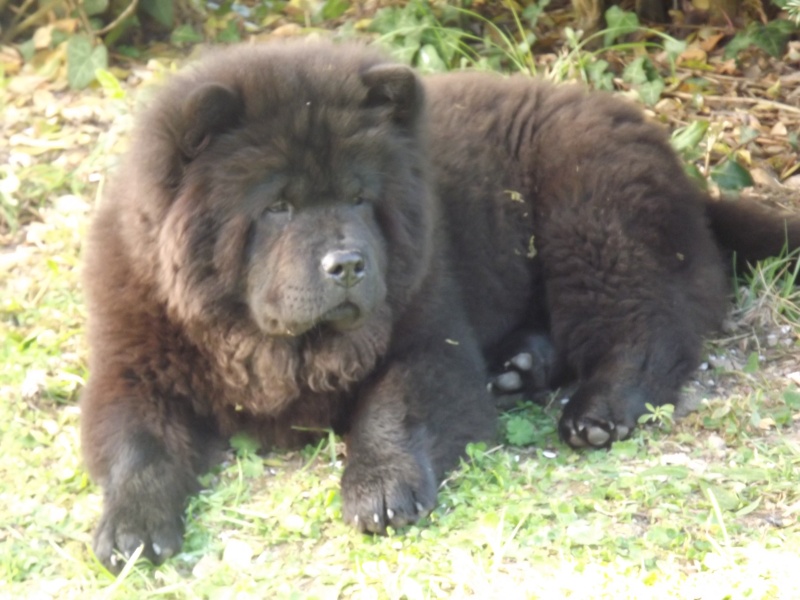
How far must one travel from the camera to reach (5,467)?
385cm

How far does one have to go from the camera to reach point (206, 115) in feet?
11.0

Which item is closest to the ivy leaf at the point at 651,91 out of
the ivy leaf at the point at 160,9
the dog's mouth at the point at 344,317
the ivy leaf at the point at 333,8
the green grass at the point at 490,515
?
the ivy leaf at the point at 333,8

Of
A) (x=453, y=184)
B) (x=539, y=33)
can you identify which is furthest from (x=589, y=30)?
(x=453, y=184)

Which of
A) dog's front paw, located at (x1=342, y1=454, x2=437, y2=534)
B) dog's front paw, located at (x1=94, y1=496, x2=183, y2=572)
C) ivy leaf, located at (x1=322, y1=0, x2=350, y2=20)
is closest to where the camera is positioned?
dog's front paw, located at (x1=94, y1=496, x2=183, y2=572)

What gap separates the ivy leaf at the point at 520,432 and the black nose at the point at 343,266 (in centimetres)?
98

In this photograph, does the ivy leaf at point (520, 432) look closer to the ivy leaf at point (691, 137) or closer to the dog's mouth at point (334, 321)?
the dog's mouth at point (334, 321)

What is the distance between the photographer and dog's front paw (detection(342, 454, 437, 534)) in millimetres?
3354

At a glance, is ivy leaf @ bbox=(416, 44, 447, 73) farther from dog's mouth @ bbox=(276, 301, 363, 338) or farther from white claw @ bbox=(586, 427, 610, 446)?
dog's mouth @ bbox=(276, 301, 363, 338)

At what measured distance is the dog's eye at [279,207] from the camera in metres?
3.45

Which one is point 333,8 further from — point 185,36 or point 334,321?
point 334,321

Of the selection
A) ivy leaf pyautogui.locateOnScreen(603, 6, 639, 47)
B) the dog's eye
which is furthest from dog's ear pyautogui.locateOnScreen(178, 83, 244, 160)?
ivy leaf pyautogui.locateOnScreen(603, 6, 639, 47)

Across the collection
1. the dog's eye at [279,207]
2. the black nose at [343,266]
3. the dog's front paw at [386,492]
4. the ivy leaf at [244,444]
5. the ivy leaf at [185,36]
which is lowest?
the ivy leaf at [185,36]

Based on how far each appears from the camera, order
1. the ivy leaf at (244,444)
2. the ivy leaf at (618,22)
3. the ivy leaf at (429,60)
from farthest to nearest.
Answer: the ivy leaf at (618,22)
the ivy leaf at (429,60)
the ivy leaf at (244,444)

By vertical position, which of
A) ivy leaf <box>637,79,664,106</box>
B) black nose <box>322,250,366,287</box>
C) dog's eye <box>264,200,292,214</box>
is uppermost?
dog's eye <box>264,200,292,214</box>
